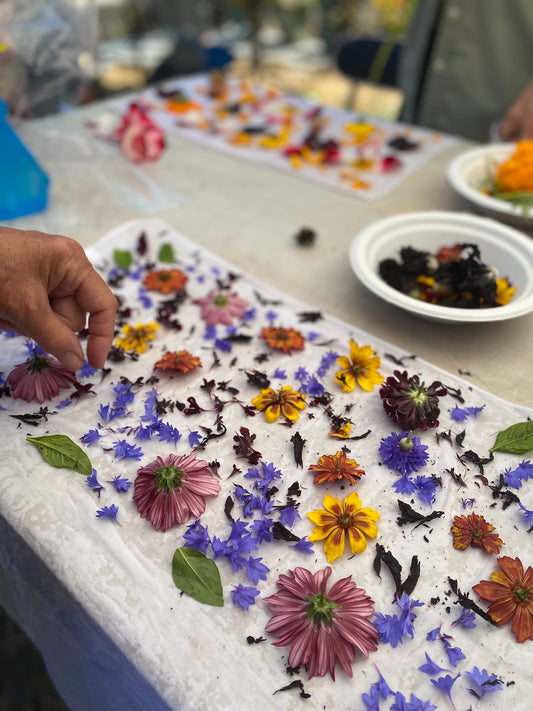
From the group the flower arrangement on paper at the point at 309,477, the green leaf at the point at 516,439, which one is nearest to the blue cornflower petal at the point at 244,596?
the flower arrangement on paper at the point at 309,477

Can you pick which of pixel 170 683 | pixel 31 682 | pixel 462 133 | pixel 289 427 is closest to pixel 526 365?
pixel 289 427

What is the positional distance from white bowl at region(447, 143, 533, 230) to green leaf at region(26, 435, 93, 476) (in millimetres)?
849

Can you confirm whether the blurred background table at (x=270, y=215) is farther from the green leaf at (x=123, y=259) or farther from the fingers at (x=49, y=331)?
the fingers at (x=49, y=331)

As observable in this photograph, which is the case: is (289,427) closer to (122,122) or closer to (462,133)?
(122,122)

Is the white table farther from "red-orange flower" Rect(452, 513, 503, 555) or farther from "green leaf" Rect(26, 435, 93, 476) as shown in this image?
"red-orange flower" Rect(452, 513, 503, 555)

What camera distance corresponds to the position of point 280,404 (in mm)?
681

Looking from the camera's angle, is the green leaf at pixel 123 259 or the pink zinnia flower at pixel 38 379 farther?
the green leaf at pixel 123 259

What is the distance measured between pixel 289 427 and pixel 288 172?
2.68ft

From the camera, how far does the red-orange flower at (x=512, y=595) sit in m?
0.48

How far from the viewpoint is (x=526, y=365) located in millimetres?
786

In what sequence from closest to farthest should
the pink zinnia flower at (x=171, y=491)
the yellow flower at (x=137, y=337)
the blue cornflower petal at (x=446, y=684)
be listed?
the blue cornflower petal at (x=446, y=684) < the pink zinnia flower at (x=171, y=491) < the yellow flower at (x=137, y=337)

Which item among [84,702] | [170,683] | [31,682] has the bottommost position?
[31,682]

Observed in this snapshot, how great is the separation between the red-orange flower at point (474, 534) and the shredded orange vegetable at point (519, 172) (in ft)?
→ 2.41

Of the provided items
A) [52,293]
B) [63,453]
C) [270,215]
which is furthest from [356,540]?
[270,215]
